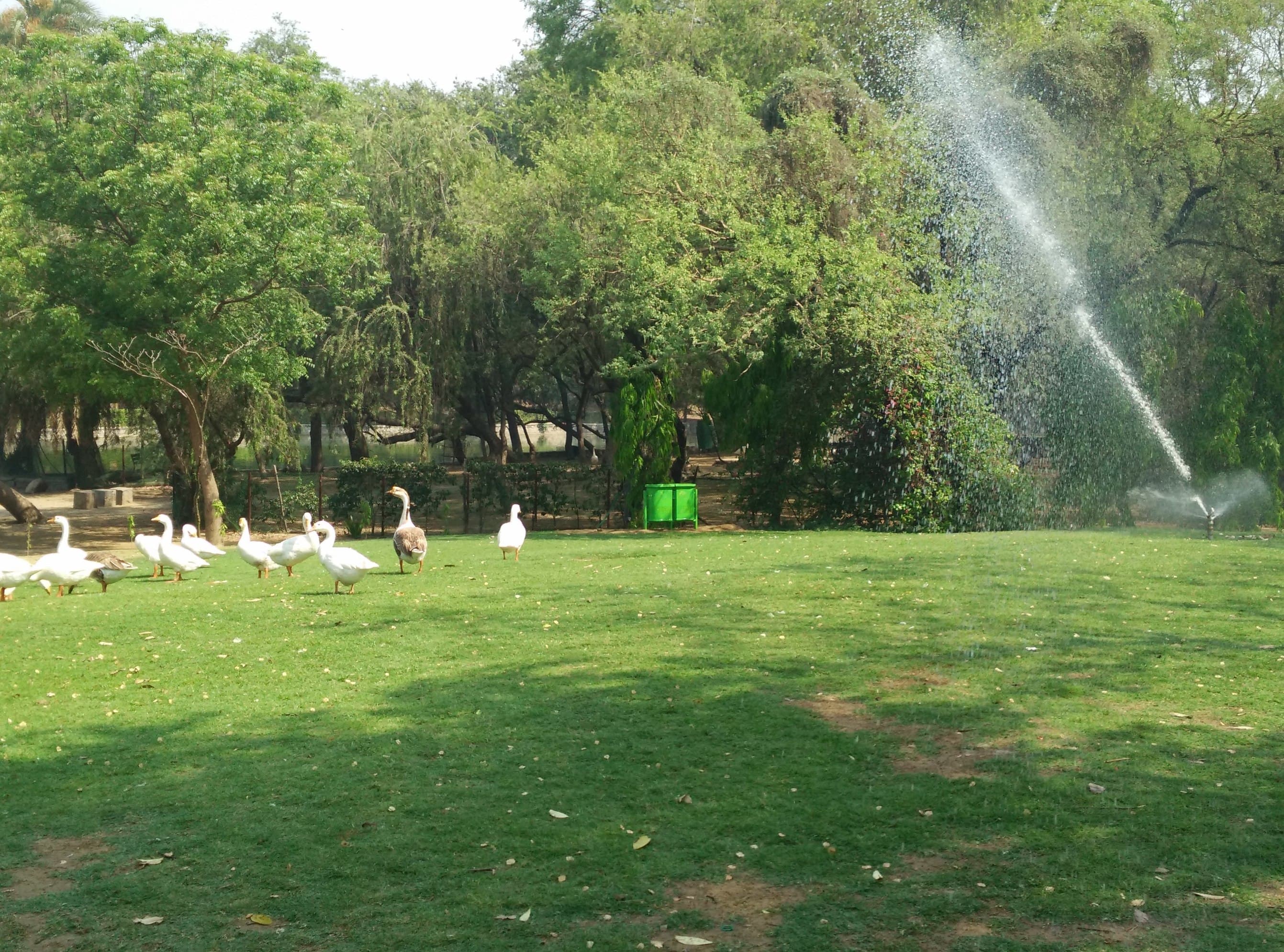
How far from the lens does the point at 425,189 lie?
115 feet

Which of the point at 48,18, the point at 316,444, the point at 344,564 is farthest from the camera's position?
the point at 48,18

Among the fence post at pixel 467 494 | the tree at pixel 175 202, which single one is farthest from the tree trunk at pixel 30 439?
the fence post at pixel 467 494

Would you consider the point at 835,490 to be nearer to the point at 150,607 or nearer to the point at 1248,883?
the point at 150,607

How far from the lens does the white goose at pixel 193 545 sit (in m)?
17.7

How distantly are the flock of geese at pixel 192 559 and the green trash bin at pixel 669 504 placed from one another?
8.23 m

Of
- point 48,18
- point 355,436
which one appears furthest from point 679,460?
point 48,18

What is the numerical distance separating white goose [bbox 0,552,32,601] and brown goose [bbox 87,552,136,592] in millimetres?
903

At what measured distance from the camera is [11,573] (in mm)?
14656

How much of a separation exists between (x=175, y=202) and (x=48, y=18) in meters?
32.2

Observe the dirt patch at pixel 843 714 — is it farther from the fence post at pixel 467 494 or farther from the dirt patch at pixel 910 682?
the fence post at pixel 467 494

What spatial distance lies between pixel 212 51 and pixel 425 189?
381 inches

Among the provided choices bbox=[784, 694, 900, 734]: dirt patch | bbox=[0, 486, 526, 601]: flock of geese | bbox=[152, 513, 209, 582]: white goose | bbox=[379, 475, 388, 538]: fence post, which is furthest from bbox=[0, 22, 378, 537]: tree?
bbox=[784, 694, 900, 734]: dirt patch

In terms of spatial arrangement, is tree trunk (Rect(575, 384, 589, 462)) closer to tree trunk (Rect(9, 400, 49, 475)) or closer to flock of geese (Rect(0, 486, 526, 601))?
tree trunk (Rect(9, 400, 49, 475))

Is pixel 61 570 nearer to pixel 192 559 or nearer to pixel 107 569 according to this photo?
pixel 107 569
